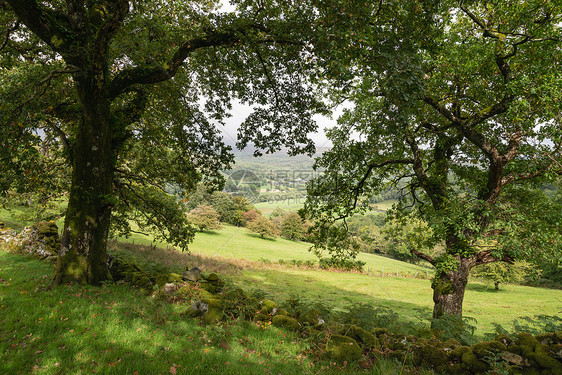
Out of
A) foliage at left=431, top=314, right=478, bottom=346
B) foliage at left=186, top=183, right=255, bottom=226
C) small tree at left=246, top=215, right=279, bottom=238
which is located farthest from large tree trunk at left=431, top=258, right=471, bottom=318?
foliage at left=186, top=183, right=255, bottom=226

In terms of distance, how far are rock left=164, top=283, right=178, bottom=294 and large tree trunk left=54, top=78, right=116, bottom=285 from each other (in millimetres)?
2104

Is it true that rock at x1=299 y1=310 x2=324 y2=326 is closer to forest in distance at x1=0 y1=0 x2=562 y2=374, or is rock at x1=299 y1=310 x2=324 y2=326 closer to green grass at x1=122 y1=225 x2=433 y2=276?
forest in distance at x1=0 y1=0 x2=562 y2=374

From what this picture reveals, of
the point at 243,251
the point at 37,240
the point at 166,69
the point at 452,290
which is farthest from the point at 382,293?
the point at 37,240

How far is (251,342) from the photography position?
19.5ft

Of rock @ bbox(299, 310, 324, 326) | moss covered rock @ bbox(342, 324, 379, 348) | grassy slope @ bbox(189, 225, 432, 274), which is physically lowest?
grassy slope @ bbox(189, 225, 432, 274)

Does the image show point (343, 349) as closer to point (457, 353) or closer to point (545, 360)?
point (457, 353)

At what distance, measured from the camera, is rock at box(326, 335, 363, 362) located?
5504 mm

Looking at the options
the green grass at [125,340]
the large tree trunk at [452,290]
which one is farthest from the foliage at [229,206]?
the large tree trunk at [452,290]

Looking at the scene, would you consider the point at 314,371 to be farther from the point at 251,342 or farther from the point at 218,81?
the point at 218,81

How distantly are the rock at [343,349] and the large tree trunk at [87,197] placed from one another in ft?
24.8

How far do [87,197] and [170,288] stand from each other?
396cm

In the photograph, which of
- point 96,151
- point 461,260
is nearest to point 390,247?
point 461,260

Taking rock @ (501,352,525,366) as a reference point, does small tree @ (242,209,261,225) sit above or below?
below

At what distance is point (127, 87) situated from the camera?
27.4 ft
